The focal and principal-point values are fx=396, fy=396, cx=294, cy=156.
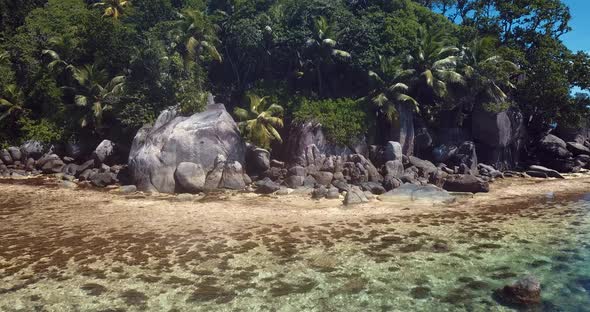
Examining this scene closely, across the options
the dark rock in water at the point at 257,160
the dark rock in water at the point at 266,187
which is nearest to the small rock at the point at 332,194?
the dark rock in water at the point at 266,187

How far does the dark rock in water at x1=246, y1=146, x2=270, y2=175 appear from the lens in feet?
92.1

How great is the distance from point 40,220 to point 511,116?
36.1m

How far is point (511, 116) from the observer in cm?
3553

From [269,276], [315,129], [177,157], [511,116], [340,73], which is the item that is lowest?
[269,276]

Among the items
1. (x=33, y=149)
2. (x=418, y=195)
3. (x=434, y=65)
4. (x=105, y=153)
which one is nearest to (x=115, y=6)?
(x=33, y=149)

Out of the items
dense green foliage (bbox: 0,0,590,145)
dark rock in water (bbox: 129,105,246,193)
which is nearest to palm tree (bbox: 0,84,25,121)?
dense green foliage (bbox: 0,0,590,145)

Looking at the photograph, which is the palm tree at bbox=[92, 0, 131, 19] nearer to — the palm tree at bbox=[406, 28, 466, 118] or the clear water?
the palm tree at bbox=[406, 28, 466, 118]

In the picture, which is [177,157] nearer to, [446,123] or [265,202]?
[265,202]

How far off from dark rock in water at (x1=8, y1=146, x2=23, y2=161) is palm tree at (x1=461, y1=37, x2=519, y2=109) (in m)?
36.2

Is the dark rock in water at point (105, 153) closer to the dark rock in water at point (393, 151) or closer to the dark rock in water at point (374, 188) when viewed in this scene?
the dark rock in water at point (374, 188)

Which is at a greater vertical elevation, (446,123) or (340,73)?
(340,73)

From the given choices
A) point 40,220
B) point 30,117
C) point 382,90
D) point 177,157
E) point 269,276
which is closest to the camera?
point 269,276

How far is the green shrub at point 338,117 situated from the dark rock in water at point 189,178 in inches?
378

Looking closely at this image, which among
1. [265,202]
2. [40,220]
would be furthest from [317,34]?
[40,220]
